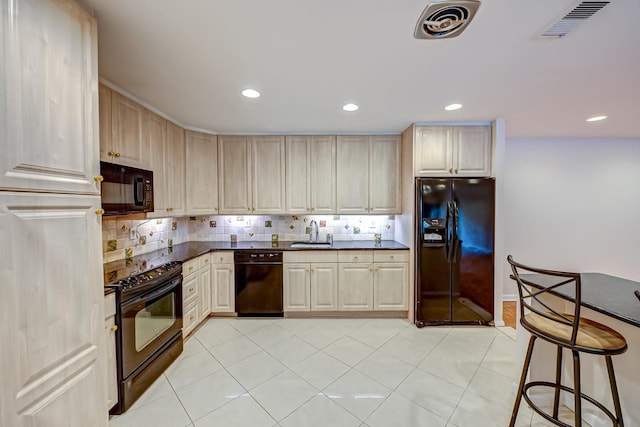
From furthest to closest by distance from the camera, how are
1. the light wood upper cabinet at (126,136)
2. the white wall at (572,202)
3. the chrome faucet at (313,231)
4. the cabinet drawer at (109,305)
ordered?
the white wall at (572,202) < the chrome faucet at (313,231) < the light wood upper cabinet at (126,136) < the cabinet drawer at (109,305)

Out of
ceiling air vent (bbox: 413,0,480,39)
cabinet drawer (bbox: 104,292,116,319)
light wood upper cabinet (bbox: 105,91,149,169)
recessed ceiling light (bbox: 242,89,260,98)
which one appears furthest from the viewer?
recessed ceiling light (bbox: 242,89,260,98)

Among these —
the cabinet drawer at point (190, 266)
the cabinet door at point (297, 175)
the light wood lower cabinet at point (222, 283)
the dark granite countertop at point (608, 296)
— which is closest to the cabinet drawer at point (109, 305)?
the cabinet drawer at point (190, 266)

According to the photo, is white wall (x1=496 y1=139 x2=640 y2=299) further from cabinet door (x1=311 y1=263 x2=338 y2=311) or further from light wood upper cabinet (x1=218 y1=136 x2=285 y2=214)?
light wood upper cabinet (x1=218 y1=136 x2=285 y2=214)

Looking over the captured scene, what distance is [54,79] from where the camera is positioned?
1047mm

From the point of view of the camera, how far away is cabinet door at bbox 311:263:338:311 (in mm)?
3156

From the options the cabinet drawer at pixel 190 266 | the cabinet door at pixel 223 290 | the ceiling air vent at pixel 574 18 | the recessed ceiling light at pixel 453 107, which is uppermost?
the recessed ceiling light at pixel 453 107

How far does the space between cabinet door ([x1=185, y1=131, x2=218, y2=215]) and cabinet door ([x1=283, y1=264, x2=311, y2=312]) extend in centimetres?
131

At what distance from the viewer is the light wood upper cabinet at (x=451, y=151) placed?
2971 millimetres

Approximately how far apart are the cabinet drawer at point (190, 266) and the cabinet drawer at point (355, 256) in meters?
1.69

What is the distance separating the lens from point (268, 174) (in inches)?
134

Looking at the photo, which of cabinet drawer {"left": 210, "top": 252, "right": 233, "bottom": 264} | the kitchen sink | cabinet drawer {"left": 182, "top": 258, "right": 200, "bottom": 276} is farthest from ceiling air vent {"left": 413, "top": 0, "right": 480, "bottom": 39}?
cabinet drawer {"left": 210, "top": 252, "right": 233, "bottom": 264}

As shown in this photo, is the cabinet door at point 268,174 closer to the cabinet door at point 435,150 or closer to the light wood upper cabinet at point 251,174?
the light wood upper cabinet at point 251,174

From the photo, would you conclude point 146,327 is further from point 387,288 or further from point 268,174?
point 387,288

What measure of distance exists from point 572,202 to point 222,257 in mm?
5245
